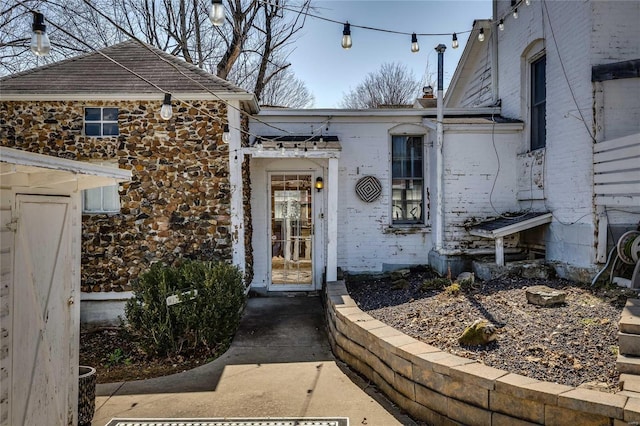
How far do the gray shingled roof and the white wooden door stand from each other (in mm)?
4667

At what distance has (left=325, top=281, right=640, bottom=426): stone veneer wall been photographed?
299 centimetres

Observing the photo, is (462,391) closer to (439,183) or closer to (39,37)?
(39,37)

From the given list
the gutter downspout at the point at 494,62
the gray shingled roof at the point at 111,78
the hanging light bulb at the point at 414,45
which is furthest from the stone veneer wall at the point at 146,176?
the gutter downspout at the point at 494,62

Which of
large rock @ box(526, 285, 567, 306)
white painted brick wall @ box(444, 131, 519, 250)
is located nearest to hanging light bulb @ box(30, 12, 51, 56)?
large rock @ box(526, 285, 567, 306)

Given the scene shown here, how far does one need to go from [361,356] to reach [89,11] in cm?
1594

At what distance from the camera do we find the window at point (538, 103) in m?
8.19

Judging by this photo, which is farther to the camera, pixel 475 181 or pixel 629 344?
pixel 475 181

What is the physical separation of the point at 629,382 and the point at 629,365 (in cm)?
28

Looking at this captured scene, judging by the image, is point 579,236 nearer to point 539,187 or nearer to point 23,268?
point 539,187

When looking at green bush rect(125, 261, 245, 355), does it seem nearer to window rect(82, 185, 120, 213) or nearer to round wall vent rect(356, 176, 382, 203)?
window rect(82, 185, 120, 213)

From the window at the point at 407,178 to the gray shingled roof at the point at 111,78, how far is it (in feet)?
11.1

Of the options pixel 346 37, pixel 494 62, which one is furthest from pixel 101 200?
pixel 494 62

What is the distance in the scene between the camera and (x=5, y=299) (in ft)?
9.26

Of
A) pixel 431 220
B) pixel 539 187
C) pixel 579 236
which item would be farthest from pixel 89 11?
pixel 579 236
